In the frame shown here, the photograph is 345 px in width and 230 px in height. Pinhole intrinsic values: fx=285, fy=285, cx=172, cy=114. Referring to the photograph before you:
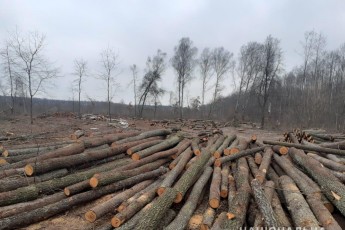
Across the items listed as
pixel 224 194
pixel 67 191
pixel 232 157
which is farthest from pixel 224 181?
pixel 67 191

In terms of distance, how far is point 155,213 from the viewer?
5.65 metres

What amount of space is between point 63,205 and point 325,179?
624 cm

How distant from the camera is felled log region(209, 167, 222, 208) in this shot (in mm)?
6537

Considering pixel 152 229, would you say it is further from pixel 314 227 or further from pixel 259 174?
pixel 259 174

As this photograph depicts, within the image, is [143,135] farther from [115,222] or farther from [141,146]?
[115,222]

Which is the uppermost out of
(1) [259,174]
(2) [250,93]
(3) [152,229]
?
(2) [250,93]

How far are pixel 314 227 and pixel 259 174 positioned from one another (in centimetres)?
255

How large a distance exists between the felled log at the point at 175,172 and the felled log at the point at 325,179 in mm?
3329

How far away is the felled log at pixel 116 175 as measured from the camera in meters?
7.05

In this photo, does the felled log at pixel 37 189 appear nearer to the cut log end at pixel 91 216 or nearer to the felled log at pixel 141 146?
the cut log end at pixel 91 216

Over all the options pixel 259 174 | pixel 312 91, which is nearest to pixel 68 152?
pixel 259 174

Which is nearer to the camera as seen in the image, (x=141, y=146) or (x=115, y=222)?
(x=115, y=222)

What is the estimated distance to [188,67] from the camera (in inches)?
1513

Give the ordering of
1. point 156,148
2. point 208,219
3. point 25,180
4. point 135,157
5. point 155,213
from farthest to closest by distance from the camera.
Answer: point 156,148 → point 135,157 → point 25,180 → point 208,219 → point 155,213
